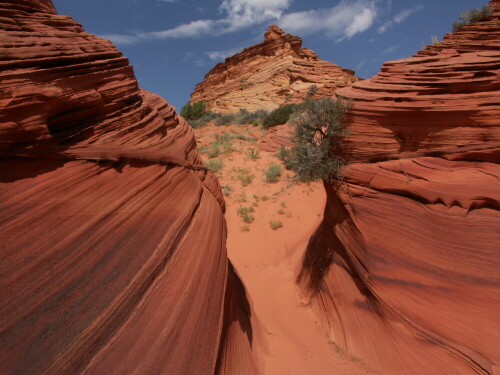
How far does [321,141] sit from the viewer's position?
443 centimetres

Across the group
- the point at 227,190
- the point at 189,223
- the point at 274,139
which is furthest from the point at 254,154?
the point at 189,223

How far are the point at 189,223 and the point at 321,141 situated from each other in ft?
8.76

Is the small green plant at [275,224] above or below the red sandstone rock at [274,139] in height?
below

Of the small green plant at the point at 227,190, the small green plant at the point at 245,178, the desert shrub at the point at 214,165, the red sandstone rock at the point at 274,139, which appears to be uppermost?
the red sandstone rock at the point at 274,139

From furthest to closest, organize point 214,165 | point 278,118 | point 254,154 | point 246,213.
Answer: point 278,118 < point 254,154 < point 214,165 < point 246,213

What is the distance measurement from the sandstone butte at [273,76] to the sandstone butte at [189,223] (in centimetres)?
1853

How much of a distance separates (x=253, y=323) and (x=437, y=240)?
2920 mm

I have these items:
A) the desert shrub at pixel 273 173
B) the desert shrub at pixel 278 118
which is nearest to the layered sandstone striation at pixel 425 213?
the desert shrub at pixel 273 173

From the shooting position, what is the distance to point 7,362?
1.53 m

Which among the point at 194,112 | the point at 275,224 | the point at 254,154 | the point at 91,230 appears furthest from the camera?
the point at 194,112

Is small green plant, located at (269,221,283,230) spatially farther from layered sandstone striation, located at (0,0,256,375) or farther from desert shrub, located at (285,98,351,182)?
layered sandstone striation, located at (0,0,256,375)

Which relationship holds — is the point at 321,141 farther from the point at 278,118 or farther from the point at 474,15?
the point at 278,118

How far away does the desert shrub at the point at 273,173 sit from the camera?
34.1 feet

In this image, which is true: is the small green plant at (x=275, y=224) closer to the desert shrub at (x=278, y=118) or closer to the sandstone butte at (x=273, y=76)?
the desert shrub at (x=278, y=118)
